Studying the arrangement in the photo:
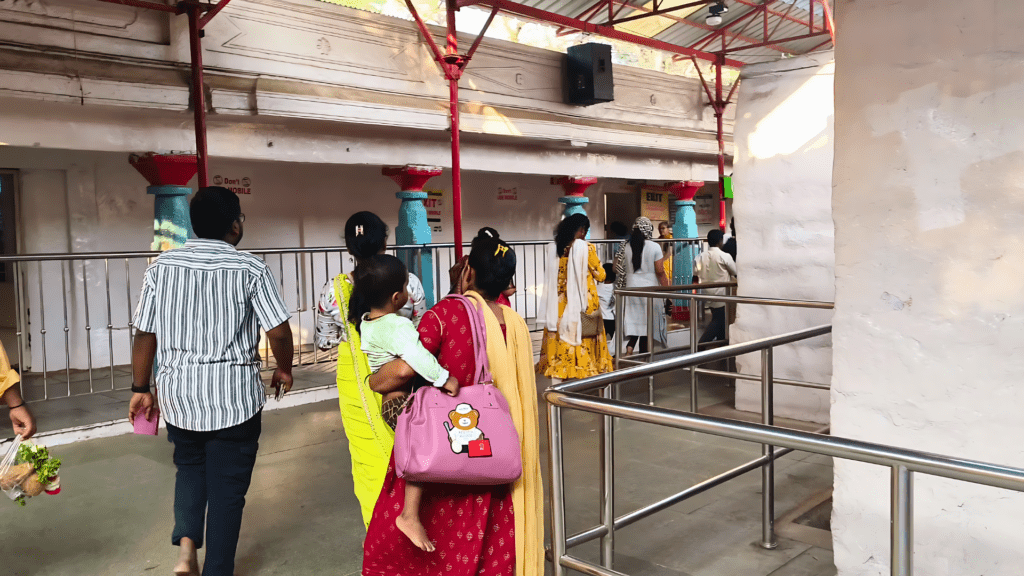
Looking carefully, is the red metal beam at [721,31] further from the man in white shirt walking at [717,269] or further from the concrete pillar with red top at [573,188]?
the man in white shirt walking at [717,269]

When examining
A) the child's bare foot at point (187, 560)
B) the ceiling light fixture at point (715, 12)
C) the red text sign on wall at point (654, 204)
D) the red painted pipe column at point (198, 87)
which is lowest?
the child's bare foot at point (187, 560)

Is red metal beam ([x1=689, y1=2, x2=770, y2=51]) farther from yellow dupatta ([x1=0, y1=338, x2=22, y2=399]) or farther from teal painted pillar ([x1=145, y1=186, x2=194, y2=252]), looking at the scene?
yellow dupatta ([x1=0, y1=338, x2=22, y2=399])

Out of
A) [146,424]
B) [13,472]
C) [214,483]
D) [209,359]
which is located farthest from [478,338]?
[13,472]

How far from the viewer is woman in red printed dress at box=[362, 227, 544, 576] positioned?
2555 mm

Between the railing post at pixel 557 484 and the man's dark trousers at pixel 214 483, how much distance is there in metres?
1.36

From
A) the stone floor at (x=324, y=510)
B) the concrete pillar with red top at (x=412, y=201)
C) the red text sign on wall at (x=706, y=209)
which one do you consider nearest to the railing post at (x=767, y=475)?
the stone floor at (x=324, y=510)

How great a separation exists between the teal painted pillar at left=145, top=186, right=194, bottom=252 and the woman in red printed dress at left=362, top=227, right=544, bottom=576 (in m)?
5.24

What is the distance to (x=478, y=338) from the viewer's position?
101 inches

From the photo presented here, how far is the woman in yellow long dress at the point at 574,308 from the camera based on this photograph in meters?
6.09

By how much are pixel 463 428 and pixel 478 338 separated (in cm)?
31

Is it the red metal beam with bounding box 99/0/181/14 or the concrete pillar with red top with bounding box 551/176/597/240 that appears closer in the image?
the red metal beam with bounding box 99/0/181/14

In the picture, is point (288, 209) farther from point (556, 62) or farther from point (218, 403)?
point (218, 403)

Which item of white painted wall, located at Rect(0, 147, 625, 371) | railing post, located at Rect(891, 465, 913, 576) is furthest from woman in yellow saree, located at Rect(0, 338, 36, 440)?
white painted wall, located at Rect(0, 147, 625, 371)

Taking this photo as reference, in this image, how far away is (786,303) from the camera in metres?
4.62
